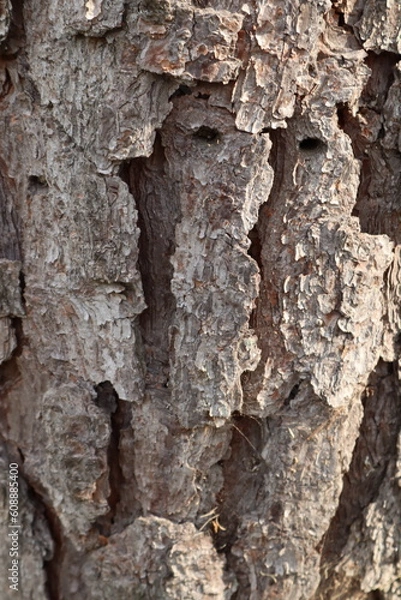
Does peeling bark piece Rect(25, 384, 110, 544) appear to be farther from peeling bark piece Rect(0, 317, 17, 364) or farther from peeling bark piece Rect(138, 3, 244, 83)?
peeling bark piece Rect(138, 3, 244, 83)

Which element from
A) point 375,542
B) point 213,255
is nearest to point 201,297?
point 213,255

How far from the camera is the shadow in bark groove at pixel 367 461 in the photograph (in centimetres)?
139

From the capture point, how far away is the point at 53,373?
4.40 feet

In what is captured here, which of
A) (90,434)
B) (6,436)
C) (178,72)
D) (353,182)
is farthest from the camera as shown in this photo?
(6,436)

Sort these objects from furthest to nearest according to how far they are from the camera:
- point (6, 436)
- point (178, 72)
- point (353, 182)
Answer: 1. point (6, 436)
2. point (353, 182)
3. point (178, 72)

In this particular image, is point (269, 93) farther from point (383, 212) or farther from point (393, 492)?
point (393, 492)

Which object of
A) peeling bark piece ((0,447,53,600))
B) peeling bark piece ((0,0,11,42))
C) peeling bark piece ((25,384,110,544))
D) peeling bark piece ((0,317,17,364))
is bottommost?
peeling bark piece ((0,447,53,600))

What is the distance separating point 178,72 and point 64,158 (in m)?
0.28

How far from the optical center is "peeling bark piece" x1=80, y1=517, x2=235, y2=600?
131cm

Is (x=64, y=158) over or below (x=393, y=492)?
over

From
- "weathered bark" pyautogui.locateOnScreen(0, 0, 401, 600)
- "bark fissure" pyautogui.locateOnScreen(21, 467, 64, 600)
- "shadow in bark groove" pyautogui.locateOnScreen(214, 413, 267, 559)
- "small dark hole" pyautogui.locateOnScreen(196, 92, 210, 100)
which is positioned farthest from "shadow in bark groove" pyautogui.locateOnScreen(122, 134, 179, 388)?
"bark fissure" pyautogui.locateOnScreen(21, 467, 64, 600)

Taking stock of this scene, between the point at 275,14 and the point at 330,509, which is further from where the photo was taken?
the point at 330,509

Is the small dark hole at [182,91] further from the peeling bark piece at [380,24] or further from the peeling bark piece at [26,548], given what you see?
the peeling bark piece at [26,548]

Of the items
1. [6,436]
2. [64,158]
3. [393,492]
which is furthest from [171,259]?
[393,492]
